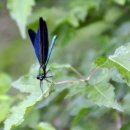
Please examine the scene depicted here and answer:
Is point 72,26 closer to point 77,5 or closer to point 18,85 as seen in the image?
point 77,5

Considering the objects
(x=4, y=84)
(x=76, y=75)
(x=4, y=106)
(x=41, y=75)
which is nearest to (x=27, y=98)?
(x=41, y=75)

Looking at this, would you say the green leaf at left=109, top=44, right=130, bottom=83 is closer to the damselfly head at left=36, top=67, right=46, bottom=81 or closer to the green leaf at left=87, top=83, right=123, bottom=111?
the green leaf at left=87, top=83, right=123, bottom=111

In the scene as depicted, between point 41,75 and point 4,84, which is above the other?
point 41,75

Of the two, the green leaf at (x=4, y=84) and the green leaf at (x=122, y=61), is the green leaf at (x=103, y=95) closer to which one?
the green leaf at (x=122, y=61)

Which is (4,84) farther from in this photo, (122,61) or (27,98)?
(122,61)

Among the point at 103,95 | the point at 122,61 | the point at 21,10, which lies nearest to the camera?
the point at 122,61

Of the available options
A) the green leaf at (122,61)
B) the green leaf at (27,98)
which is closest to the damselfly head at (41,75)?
the green leaf at (27,98)
